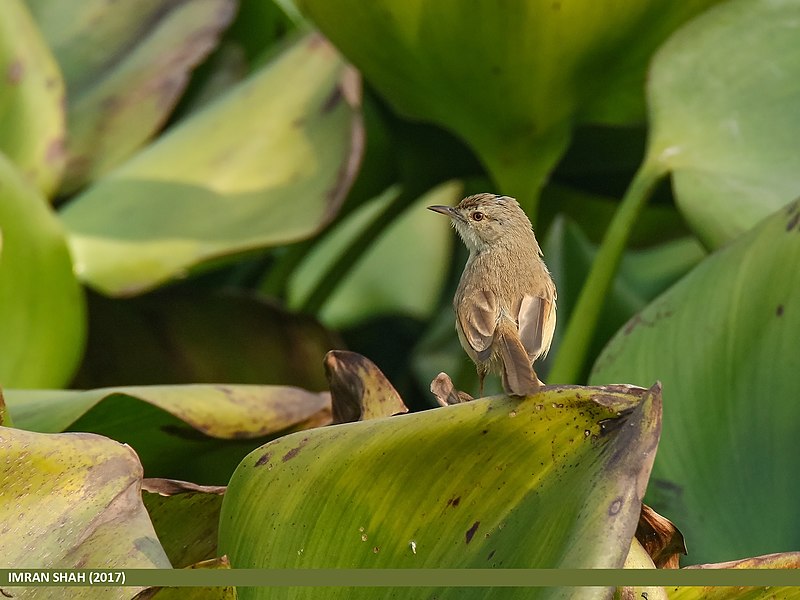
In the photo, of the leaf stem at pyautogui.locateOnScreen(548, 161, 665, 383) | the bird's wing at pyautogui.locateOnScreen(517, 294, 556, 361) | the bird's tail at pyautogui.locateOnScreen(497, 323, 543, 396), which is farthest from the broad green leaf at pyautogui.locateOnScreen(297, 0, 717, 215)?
the bird's tail at pyautogui.locateOnScreen(497, 323, 543, 396)

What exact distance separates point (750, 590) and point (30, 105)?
6.00 feet

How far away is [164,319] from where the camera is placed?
2.60 metres

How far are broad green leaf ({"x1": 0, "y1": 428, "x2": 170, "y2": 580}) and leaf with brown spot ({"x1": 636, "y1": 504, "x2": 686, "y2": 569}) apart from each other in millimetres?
470

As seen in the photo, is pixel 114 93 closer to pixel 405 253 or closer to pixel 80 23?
pixel 80 23

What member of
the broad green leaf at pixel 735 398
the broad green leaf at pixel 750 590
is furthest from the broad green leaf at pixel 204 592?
the broad green leaf at pixel 735 398

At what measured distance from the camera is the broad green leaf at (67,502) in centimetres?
108

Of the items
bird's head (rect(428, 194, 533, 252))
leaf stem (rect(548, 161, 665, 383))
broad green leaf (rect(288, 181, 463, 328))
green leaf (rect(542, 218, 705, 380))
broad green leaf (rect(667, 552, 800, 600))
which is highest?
bird's head (rect(428, 194, 533, 252))

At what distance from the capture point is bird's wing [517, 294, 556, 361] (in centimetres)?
143

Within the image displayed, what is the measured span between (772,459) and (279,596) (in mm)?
697

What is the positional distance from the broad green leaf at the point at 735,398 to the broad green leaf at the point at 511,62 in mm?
511

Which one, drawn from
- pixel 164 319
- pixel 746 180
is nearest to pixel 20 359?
pixel 164 319

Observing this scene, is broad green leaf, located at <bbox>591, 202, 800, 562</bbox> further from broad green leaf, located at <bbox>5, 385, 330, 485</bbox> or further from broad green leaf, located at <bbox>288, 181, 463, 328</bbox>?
broad green leaf, located at <bbox>288, 181, 463, 328</bbox>

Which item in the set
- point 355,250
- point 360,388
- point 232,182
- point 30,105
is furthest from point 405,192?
point 360,388

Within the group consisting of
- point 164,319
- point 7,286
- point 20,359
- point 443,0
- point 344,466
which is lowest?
point 164,319
